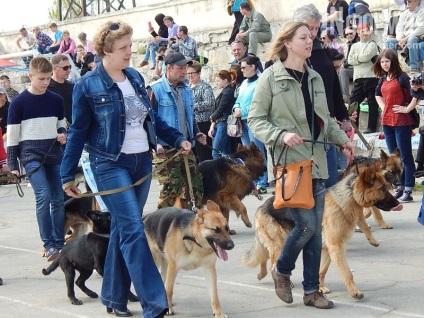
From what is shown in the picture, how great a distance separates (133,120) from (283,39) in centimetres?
126

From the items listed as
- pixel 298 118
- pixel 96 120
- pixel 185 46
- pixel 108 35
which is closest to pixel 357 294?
pixel 298 118

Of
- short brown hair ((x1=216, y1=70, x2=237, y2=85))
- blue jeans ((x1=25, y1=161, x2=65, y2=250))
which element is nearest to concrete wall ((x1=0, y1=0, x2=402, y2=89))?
short brown hair ((x1=216, y1=70, x2=237, y2=85))

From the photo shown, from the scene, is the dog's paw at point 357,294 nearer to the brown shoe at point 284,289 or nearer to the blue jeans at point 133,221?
the brown shoe at point 284,289

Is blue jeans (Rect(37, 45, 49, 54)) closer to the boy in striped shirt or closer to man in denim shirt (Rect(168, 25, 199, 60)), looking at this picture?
man in denim shirt (Rect(168, 25, 199, 60))

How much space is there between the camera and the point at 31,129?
8.41m

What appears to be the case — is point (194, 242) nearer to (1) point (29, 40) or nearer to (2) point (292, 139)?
(2) point (292, 139)

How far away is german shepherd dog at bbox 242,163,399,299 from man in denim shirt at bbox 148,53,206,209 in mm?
1897

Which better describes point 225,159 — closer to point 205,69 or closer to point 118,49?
point 118,49

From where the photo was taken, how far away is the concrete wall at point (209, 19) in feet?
62.0

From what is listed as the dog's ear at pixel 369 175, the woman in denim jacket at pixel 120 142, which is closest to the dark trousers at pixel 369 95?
the dog's ear at pixel 369 175

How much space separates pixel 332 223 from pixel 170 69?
277cm

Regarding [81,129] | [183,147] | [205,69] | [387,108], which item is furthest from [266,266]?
[205,69]

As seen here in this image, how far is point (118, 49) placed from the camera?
566 centimetres

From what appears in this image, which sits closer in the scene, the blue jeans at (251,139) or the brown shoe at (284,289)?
the brown shoe at (284,289)
